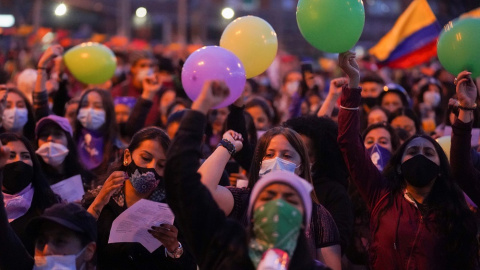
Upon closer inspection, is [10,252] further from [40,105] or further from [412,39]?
[412,39]

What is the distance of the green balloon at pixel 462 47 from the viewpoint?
209 inches

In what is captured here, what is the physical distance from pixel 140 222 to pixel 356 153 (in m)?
1.39

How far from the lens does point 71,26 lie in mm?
41969

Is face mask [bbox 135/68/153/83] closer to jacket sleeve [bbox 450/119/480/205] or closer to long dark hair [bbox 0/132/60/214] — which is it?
long dark hair [bbox 0/132/60/214]

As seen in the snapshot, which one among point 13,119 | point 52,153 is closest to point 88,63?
point 13,119

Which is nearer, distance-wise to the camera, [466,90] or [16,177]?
[466,90]

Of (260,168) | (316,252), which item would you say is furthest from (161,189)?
(316,252)

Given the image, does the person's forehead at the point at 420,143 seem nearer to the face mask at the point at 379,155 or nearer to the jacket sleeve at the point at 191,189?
the face mask at the point at 379,155

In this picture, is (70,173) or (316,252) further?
(70,173)

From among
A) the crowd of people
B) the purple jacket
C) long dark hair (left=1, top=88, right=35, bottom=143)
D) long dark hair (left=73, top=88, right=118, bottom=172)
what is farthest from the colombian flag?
the purple jacket

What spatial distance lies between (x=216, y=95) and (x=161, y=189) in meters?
1.34

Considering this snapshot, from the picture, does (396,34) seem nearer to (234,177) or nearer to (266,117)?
(266,117)

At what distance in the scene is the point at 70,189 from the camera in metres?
6.05

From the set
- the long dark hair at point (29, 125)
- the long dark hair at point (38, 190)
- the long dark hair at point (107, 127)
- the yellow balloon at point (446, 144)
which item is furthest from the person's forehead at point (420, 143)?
the long dark hair at point (29, 125)
